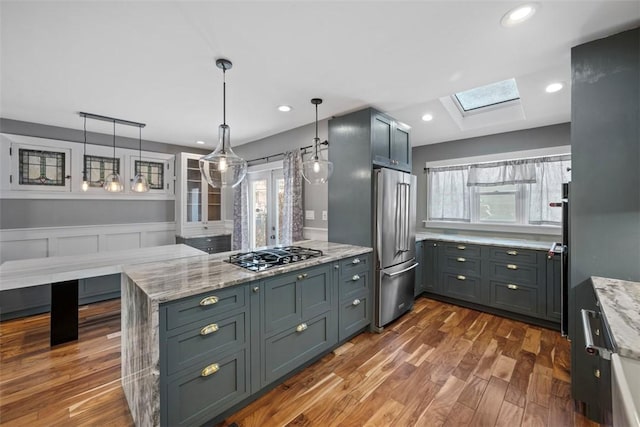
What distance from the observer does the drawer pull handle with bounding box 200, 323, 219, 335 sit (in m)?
1.57

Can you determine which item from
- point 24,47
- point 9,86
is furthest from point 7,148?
point 24,47

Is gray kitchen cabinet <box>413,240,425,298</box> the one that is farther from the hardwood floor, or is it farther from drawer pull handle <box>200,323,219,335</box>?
drawer pull handle <box>200,323,219,335</box>

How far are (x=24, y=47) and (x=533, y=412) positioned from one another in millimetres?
4270

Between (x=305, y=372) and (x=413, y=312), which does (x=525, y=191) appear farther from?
(x=305, y=372)

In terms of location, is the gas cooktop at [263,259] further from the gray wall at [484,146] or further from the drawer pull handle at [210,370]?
the gray wall at [484,146]

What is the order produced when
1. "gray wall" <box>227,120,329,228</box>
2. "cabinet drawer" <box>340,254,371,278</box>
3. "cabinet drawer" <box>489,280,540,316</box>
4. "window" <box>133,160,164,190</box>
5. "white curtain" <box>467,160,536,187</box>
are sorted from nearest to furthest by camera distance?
"cabinet drawer" <box>340,254,371,278</box> → "cabinet drawer" <box>489,280,540,316</box> → "white curtain" <box>467,160,536,187</box> → "gray wall" <box>227,120,329,228</box> → "window" <box>133,160,164,190</box>

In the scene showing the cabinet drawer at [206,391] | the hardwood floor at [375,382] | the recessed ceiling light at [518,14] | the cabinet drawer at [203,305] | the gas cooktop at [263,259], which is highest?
the recessed ceiling light at [518,14]

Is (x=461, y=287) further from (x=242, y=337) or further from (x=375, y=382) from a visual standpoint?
(x=242, y=337)

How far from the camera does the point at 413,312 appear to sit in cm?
345

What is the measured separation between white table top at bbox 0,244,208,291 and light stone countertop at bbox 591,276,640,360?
3125mm

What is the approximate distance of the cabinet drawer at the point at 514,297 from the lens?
306 cm

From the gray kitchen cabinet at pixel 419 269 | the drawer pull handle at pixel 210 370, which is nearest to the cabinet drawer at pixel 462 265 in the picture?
the gray kitchen cabinet at pixel 419 269

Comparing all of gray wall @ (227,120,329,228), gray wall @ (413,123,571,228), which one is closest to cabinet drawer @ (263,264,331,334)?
gray wall @ (227,120,329,228)

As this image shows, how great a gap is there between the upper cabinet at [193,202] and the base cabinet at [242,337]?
3353mm
